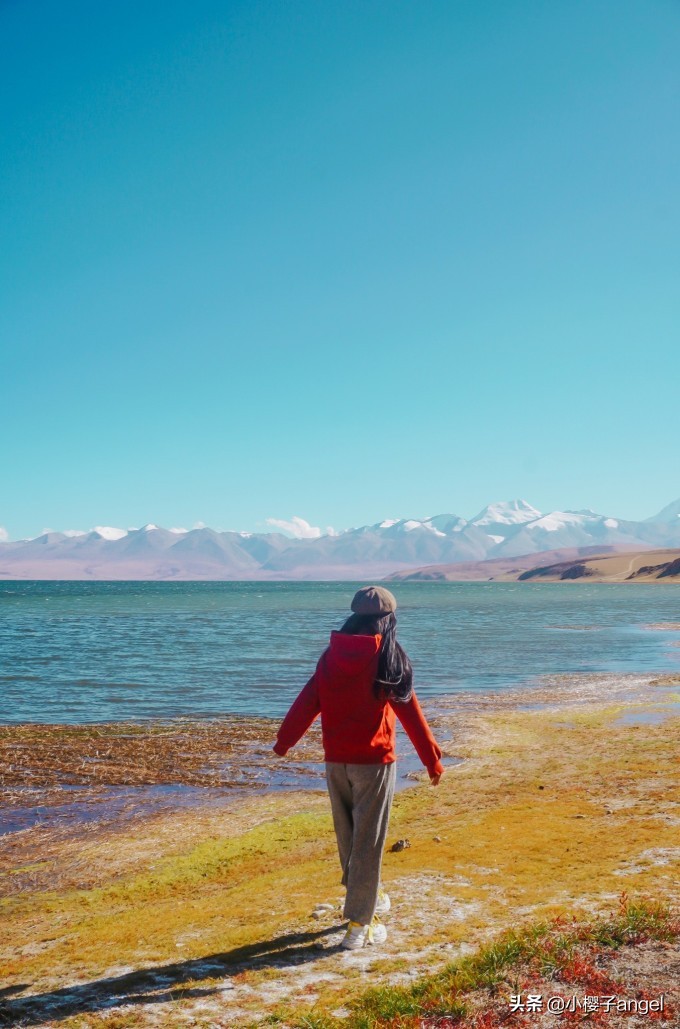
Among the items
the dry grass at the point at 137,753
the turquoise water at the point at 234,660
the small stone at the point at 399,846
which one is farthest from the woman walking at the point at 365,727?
the dry grass at the point at 137,753

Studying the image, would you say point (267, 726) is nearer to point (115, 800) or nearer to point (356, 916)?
point (115, 800)

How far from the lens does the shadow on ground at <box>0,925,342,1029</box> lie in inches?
229

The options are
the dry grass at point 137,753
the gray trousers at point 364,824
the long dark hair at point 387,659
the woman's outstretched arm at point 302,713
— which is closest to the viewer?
the long dark hair at point 387,659

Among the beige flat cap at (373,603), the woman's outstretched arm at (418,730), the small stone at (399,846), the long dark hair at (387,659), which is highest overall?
the beige flat cap at (373,603)

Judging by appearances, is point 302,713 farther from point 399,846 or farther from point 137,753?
point 137,753

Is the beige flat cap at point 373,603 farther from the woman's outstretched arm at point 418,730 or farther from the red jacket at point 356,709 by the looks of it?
the woman's outstretched arm at point 418,730

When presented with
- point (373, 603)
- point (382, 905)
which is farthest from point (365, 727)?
point (382, 905)

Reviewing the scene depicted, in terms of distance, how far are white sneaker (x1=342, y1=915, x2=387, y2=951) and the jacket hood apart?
235 cm

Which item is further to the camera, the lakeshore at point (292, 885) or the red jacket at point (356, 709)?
the red jacket at point (356, 709)

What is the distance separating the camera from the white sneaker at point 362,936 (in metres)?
6.55

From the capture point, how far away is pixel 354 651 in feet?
21.4

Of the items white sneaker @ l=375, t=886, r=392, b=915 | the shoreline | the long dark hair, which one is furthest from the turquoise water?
the long dark hair

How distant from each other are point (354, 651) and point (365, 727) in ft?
2.30

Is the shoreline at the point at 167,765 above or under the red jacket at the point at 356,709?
under
